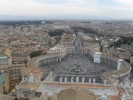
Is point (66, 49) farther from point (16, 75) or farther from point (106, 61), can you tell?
point (16, 75)

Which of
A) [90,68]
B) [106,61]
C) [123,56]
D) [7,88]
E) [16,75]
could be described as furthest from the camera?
[123,56]

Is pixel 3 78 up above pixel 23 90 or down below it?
below

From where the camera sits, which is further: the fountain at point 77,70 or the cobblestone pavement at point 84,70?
the fountain at point 77,70

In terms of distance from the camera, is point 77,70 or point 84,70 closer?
point 77,70

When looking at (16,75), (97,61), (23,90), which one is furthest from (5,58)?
(23,90)

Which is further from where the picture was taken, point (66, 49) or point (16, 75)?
point (66, 49)

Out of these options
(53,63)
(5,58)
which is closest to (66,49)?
(53,63)

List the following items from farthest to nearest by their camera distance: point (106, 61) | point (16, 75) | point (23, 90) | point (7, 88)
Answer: point (106, 61)
point (16, 75)
point (7, 88)
point (23, 90)

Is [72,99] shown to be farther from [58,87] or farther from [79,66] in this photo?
[79,66]

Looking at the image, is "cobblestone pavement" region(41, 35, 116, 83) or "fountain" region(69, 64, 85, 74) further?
"fountain" region(69, 64, 85, 74)
